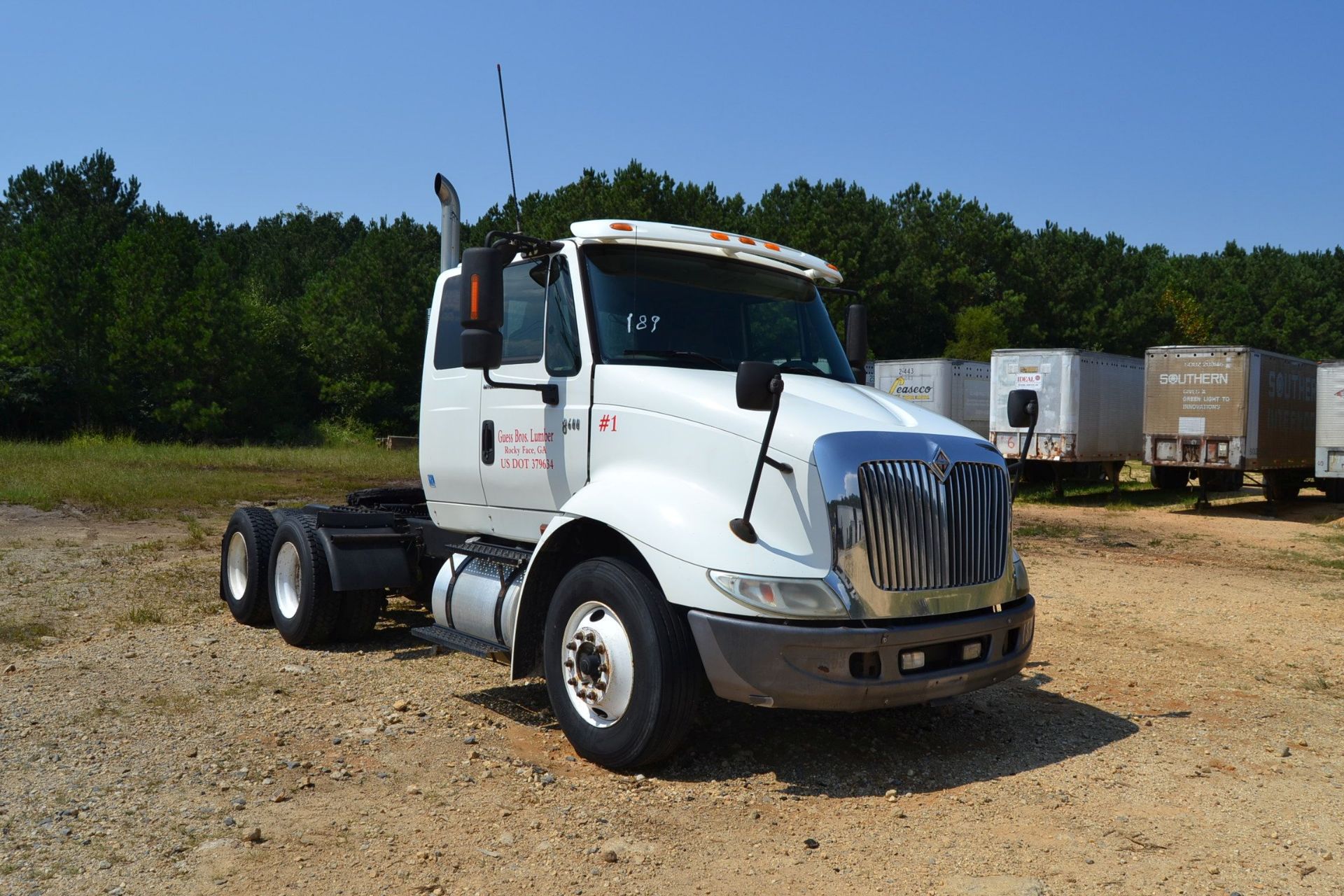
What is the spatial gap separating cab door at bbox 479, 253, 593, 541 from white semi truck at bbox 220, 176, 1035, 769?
0.06 ft

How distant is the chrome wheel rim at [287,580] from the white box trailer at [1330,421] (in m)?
22.5

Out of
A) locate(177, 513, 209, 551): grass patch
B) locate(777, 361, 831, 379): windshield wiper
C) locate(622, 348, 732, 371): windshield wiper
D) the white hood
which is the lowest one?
locate(177, 513, 209, 551): grass patch

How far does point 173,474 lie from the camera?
2875 centimetres

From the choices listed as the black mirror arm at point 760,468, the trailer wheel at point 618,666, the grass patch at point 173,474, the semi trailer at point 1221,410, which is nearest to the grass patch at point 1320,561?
the semi trailer at point 1221,410

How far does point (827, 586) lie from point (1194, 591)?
9.51 meters

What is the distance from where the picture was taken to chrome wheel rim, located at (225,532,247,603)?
30.7 feet

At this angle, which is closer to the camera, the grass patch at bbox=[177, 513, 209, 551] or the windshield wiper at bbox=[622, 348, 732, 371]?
the windshield wiper at bbox=[622, 348, 732, 371]

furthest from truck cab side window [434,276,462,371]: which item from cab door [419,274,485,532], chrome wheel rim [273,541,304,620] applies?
chrome wheel rim [273,541,304,620]

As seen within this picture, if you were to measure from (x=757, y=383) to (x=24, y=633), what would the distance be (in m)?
7.14

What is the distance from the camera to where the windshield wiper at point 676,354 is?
609cm

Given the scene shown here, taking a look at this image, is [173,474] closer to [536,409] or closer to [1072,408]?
[1072,408]

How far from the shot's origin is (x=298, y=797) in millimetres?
5102

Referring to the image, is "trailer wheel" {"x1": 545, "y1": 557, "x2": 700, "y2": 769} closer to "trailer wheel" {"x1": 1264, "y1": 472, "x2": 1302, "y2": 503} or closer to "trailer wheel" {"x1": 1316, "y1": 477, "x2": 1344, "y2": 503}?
"trailer wheel" {"x1": 1316, "y1": 477, "x2": 1344, "y2": 503}

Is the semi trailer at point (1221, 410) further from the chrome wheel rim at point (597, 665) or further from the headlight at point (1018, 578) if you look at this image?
the chrome wheel rim at point (597, 665)
